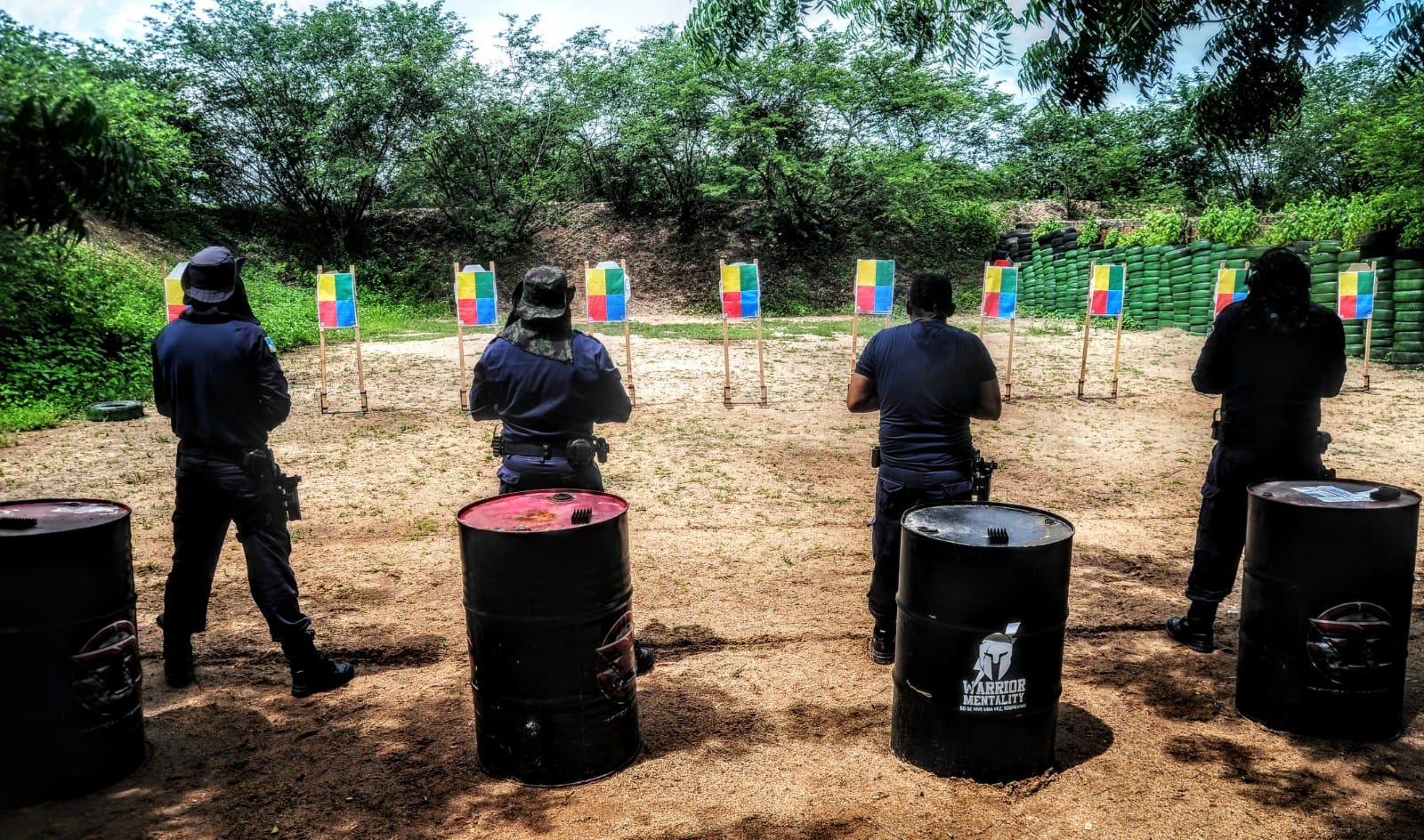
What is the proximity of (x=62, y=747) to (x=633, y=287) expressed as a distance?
25.0 meters

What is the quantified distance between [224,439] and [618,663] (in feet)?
6.65

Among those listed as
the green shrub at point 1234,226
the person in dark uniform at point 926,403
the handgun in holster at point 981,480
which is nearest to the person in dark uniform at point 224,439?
the person in dark uniform at point 926,403

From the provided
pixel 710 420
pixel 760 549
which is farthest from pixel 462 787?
pixel 710 420

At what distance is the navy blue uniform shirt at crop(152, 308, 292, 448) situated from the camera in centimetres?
416

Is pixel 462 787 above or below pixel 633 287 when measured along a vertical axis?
below

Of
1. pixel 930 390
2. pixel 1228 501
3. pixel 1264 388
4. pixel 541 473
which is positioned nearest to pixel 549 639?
pixel 541 473

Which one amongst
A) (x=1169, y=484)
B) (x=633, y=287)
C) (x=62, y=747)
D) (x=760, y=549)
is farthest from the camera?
(x=633, y=287)

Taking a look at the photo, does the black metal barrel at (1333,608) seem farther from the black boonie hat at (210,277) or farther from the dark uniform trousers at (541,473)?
the black boonie hat at (210,277)

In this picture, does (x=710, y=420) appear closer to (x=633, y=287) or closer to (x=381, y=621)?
(x=381, y=621)

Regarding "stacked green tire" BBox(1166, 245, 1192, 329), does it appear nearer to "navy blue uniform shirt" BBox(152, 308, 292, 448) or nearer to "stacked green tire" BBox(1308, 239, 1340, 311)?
"stacked green tire" BBox(1308, 239, 1340, 311)

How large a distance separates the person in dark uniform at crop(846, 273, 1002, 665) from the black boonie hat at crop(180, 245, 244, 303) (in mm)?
2815

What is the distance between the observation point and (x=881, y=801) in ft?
11.5

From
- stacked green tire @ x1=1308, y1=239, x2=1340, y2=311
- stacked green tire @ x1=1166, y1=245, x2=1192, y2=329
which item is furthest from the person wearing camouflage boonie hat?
stacked green tire @ x1=1166, y1=245, x2=1192, y2=329

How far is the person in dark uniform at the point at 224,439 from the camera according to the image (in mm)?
4176
